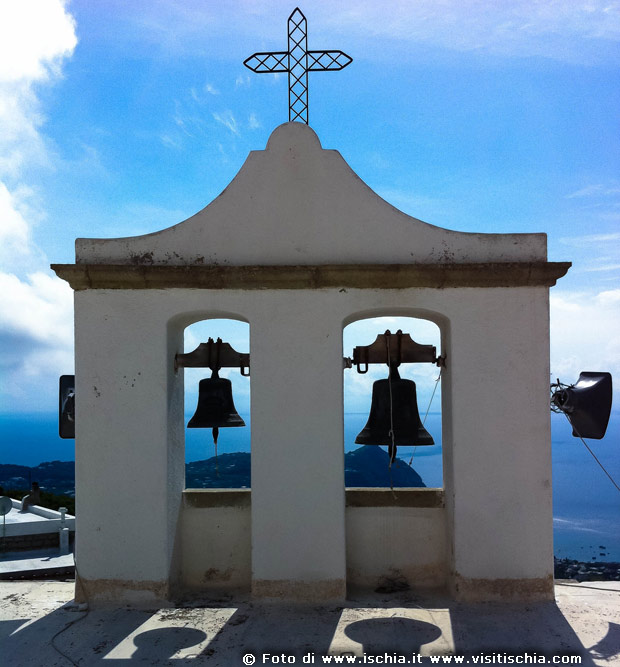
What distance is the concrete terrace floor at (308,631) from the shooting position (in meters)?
5.65

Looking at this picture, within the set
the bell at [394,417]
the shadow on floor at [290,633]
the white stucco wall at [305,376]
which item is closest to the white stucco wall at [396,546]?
the white stucco wall at [305,376]

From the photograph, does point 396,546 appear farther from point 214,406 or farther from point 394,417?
point 214,406

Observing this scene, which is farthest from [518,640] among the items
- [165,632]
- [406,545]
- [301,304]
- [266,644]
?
[301,304]

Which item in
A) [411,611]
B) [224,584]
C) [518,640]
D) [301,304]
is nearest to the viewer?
[518,640]

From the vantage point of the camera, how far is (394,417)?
23.8 feet

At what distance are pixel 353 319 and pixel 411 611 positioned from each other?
2.99 metres

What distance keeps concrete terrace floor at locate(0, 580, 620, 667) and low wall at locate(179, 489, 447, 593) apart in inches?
15.6

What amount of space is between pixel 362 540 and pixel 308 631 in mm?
1511

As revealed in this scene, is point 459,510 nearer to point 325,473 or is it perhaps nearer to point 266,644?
point 325,473

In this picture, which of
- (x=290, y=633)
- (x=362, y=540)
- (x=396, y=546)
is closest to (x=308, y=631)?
(x=290, y=633)

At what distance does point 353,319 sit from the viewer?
7.26 metres

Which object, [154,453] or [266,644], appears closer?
[266,644]

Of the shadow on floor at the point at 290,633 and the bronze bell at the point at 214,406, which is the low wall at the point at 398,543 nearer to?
the shadow on floor at the point at 290,633

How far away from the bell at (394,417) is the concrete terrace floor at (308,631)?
1.63 m
